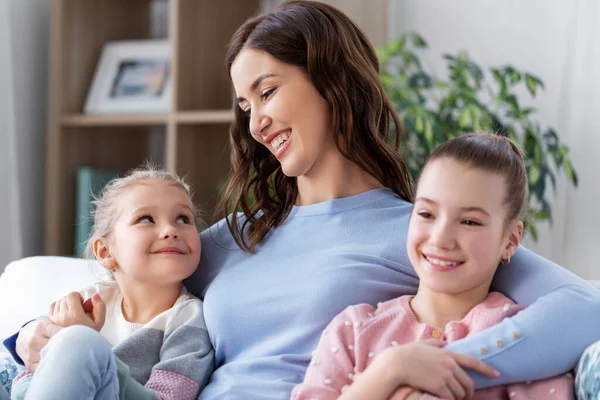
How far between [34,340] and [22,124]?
2.14m

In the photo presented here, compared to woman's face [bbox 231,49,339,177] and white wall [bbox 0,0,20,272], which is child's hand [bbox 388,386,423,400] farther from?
white wall [bbox 0,0,20,272]

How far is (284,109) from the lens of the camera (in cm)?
154

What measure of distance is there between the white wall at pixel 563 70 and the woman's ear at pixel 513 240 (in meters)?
1.70

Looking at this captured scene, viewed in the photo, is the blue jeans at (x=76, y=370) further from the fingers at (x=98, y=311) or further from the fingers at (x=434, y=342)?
the fingers at (x=434, y=342)

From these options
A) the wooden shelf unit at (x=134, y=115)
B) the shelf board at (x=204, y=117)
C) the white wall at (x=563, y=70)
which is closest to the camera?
the white wall at (x=563, y=70)

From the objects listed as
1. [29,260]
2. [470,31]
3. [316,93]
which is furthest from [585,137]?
[29,260]

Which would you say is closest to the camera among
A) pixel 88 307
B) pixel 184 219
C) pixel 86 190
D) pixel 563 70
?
pixel 88 307

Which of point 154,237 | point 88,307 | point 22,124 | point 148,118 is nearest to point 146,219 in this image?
point 154,237

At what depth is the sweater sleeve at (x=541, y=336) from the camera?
1169 millimetres

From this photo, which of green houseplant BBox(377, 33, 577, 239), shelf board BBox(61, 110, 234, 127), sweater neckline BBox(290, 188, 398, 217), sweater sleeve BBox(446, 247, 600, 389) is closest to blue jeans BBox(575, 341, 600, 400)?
sweater sleeve BBox(446, 247, 600, 389)

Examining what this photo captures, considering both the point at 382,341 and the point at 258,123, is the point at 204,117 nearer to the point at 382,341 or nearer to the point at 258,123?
the point at 258,123

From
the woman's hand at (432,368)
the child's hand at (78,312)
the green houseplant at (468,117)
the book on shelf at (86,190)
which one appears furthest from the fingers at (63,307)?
the book on shelf at (86,190)

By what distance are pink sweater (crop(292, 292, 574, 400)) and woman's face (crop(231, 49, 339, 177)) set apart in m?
0.36

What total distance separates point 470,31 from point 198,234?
172cm
